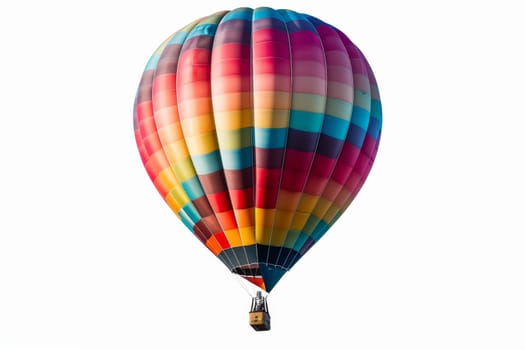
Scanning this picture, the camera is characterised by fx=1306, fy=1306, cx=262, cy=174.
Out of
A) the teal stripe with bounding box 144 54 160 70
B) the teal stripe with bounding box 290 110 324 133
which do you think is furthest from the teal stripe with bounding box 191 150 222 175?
the teal stripe with bounding box 144 54 160 70

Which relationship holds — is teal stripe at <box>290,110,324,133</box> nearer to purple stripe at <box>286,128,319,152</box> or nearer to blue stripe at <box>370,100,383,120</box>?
purple stripe at <box>286,128,319,152</box>

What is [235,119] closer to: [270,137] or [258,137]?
[258,137]

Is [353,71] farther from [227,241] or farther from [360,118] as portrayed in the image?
[227,241]

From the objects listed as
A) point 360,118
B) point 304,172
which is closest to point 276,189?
point 304,172

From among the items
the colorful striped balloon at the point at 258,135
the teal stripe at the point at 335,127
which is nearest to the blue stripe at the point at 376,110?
the colorful striped balloon at the point at 258,135

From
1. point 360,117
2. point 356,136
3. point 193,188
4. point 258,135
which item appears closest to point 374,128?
point 360,117

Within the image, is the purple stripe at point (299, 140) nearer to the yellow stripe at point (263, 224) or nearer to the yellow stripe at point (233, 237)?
the yellow stripe at point (263, 224)

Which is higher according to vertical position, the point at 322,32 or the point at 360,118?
the point at 322,32
